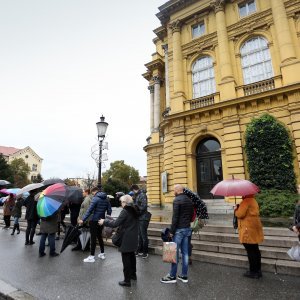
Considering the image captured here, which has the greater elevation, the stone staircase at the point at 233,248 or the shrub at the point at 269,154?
the shrub at the point at 269,154

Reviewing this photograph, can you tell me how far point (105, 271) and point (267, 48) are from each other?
17.2 meters

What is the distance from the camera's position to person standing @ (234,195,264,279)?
511cm

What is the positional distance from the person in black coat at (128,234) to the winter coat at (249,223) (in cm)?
232

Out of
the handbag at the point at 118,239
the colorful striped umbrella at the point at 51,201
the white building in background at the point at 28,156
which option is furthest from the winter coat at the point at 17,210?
the white building in background at the point at 28,156

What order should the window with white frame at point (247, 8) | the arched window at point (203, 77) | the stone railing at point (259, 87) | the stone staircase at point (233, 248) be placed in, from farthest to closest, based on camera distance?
the arched window at point (203, 77) → the window with white frame at point (247, 8) → the stone railing at point (259, 87) → the stone staircase at point (233, 248)

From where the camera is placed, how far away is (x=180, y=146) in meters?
17.2

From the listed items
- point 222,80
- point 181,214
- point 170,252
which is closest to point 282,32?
point 222,80

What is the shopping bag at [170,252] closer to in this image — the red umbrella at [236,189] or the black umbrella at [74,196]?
the red umbrella at [236,189]

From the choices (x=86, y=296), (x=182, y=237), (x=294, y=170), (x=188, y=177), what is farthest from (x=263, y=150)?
(x=86, y=296)

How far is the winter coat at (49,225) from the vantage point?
713 centimetres

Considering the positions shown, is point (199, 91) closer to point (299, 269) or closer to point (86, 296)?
point (299, 269)

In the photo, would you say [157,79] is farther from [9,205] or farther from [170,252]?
[170,252]

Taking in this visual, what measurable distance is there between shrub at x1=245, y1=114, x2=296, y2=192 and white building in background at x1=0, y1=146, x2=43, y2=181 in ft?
234

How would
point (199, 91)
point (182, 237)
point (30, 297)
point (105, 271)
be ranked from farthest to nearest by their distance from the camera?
1. point (199, 91)
2. point (105, 271)
3. point (182, 237)
4. point (30, 297)
